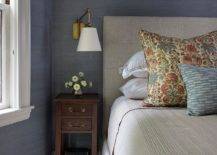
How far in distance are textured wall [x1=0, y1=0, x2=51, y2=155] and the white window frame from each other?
0.40 ft

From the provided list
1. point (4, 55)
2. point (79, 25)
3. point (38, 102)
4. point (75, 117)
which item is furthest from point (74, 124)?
point (79, 25)

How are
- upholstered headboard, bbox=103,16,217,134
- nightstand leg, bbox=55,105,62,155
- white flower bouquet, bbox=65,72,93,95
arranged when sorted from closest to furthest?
nightstand leg, bbox=55,105,62,155, white flower bouquet, bbox=65,72,93,95, upholstered headboard, bbox=103,16,217,134

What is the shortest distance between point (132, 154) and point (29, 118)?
1375 mm

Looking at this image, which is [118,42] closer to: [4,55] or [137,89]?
[137,89]

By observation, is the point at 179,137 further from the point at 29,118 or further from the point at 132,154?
the point at 29,118

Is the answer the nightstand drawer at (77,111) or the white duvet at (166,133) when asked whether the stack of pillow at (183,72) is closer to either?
the white duvet at (166,133)

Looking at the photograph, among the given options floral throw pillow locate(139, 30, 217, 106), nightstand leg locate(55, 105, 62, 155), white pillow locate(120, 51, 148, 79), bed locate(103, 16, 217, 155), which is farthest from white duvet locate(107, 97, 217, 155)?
nightstand leg locate(55, 105, 62, 155)

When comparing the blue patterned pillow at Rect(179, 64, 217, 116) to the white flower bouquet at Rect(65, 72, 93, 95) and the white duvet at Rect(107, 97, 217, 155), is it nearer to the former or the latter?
the white duvet at Rect(107, 97, 217, 155)

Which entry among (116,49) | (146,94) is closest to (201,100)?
(146,94)

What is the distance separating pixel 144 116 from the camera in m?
1.84

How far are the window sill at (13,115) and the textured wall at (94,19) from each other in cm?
72

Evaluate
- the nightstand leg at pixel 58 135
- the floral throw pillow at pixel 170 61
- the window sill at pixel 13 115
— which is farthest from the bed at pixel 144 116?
the window sill at pixel 13 115

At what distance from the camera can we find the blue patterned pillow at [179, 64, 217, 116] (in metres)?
1.90

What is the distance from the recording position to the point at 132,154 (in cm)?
132
